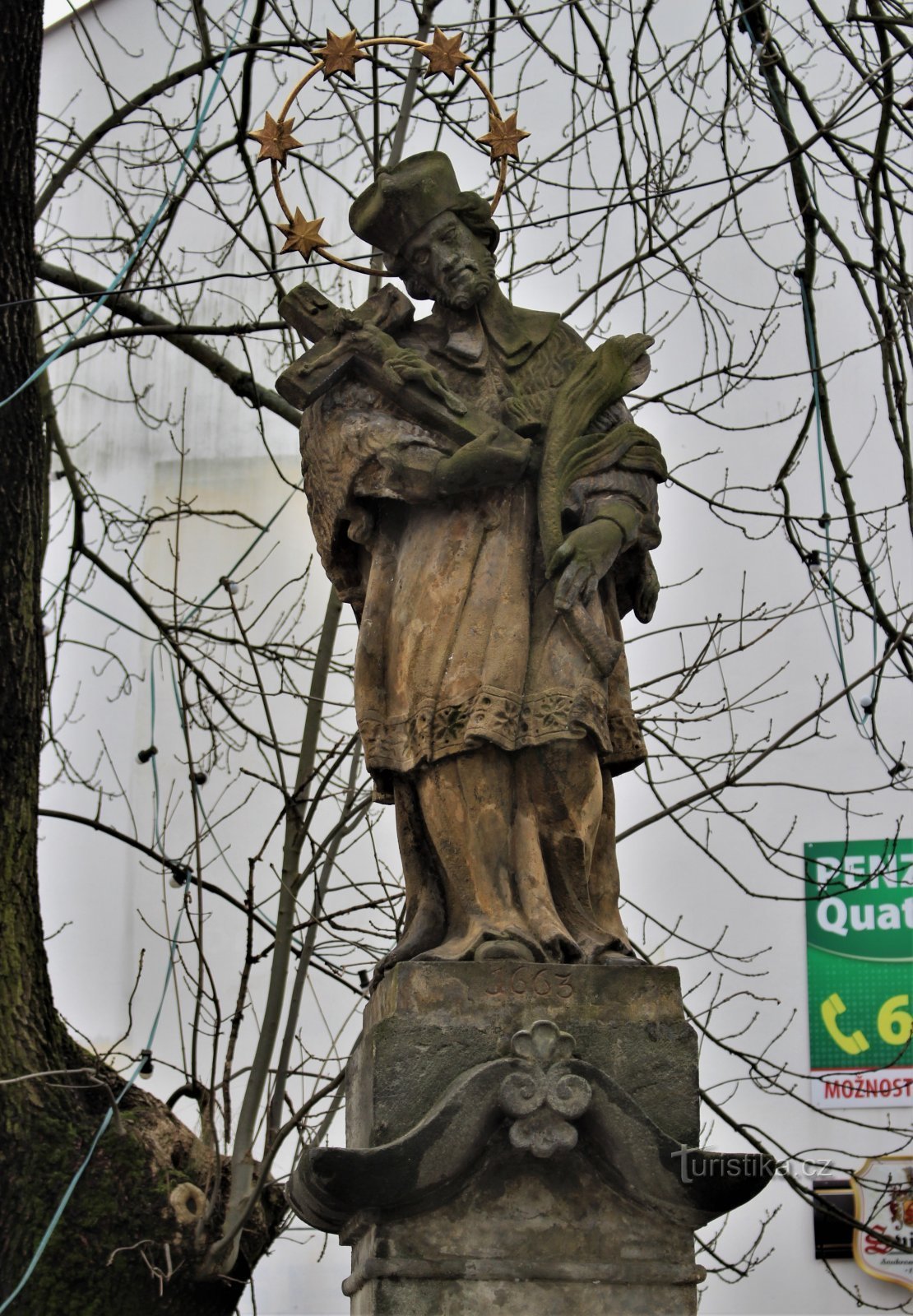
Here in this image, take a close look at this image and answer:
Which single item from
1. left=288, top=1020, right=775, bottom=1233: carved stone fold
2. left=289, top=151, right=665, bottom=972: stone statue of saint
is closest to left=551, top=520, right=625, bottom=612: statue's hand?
left=289, top=151, right=665, bottom=972: stone statue of saint

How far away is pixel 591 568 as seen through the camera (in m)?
4.80

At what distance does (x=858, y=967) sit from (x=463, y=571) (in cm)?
513

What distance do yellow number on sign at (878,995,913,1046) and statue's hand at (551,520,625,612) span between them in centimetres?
507

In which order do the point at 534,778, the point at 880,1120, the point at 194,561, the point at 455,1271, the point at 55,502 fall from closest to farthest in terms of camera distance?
the point at 455,1271
the point at 534,778
the point at 880,1120
the point at 194,561
the point at 55,502

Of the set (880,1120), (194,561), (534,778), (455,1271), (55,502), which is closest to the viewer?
(455,1271)

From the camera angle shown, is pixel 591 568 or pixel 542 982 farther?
pixel 591 568

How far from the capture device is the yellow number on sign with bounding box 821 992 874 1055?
9.31 meters

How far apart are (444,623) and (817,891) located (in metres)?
4.87

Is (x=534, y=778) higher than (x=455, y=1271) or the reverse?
higher

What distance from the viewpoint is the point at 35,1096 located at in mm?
6641

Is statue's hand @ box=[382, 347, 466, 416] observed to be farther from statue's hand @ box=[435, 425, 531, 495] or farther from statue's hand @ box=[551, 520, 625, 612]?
statue's hand @ box=[551, 520, 625, 612]

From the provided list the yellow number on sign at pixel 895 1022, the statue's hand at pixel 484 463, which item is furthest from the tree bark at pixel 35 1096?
the yellow number on sign at pixel 895 1022

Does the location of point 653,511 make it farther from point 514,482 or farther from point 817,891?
point 817,891

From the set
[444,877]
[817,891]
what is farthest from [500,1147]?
[817,891]
